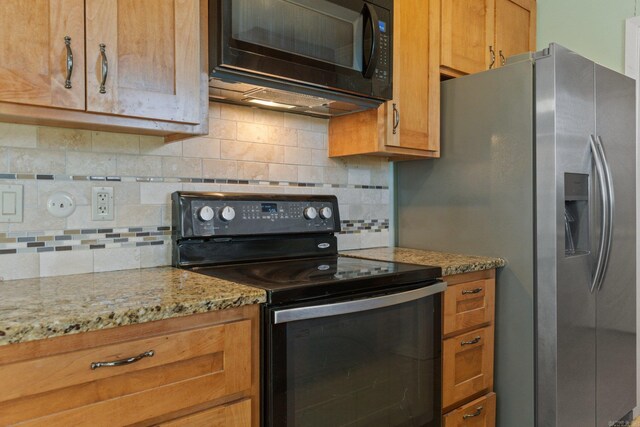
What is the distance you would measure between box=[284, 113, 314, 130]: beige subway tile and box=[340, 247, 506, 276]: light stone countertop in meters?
0.61

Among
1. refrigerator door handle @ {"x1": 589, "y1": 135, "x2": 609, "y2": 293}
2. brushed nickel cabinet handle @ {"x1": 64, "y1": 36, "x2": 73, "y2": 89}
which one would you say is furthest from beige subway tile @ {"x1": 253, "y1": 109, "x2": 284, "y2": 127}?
refrigerator door handle @ {"x1": 589, "y1": 135, "x2": 609, "y2": 293}

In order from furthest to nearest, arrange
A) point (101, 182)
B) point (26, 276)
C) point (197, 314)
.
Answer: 1. point (101, 182)
2. point (26, 276)
3. point (197, 314)

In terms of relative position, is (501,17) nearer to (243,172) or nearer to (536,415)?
(243,172)

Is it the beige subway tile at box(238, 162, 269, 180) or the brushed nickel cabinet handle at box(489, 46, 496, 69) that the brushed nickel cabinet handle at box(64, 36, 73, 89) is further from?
the brushed nickel cabinet handle at box(489, 46, 496, 69)

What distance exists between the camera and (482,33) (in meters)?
2.36

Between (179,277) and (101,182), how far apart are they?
0.43 meters

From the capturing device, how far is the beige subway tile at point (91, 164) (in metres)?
1.51

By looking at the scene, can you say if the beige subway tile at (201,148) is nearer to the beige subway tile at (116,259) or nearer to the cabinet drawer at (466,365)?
the beige subway tile at (116,259)

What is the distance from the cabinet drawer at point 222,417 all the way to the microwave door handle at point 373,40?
124 centimetres

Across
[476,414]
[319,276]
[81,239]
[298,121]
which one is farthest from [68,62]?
[476,414]

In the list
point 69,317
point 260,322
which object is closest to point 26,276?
point 69,317

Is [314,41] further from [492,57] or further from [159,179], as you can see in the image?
[492,57]

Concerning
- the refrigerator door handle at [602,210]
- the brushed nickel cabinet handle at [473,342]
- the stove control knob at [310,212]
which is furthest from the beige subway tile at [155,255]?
the refrigerator door handle at [602,210]

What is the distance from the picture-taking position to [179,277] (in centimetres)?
147
